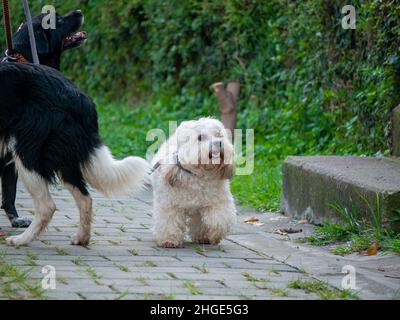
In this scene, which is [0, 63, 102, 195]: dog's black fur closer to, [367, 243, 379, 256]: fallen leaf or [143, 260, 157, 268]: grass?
[143, 260, 157, 268]: grass

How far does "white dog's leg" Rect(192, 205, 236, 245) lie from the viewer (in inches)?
240

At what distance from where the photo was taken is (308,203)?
23.7 feet

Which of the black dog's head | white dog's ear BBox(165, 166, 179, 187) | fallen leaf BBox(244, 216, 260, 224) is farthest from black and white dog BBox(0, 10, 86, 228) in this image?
fallen leaf BBox(244, 216, 260, 224)

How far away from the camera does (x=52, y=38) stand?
725cm

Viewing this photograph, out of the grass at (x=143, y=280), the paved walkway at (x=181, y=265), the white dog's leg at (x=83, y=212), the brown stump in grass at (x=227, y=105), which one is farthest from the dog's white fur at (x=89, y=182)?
the brown stump in grass at (x=227, y=105)

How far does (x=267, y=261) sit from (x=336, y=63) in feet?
15.0

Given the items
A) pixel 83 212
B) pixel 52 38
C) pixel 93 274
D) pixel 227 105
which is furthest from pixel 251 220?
pixel 227 105

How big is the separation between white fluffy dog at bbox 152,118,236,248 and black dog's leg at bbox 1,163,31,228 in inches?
49.4

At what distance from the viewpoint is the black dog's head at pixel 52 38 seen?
698 cm

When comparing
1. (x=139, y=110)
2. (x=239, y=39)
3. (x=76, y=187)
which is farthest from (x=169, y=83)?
(x=76, y=187)

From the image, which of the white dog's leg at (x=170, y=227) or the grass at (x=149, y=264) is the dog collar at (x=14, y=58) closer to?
the white dog's leg at (x=170, y=227)

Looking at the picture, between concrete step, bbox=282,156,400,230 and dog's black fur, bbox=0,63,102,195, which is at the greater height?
dog's black fur, bbox=0,63,102,195

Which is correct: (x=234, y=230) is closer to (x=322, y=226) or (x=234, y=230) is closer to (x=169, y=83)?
(x=322, y=226)

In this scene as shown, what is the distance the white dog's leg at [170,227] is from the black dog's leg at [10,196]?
1278 millimetres
